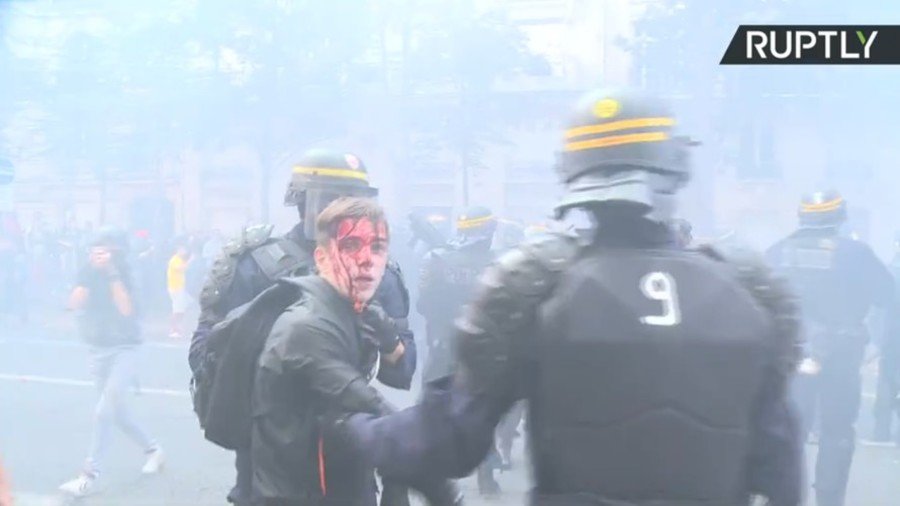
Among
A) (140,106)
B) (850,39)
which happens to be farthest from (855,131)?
(140,106)

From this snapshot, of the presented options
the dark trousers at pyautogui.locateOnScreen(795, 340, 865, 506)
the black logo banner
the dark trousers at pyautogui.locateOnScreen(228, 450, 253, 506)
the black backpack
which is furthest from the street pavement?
the black logo banner

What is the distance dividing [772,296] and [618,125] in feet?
0.96

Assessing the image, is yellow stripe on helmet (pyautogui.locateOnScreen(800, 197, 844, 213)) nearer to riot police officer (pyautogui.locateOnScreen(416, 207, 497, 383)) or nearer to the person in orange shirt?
riot police officer (pyautogui.locateOnScreen(416, 207, 497, 383))

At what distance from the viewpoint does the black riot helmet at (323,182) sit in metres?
2.34

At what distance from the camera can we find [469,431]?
1.35 m

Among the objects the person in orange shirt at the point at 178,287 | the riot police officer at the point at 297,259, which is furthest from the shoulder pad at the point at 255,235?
the person in orange shirt at the point at 178,287

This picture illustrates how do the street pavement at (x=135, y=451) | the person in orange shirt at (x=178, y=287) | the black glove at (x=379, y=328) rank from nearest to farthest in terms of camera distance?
the black glove at (x=379, y=328) → the street pavement at (x=135, y=451) → the person in orange shirt at (x=178, y=287)

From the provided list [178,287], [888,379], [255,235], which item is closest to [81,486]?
[255,235]

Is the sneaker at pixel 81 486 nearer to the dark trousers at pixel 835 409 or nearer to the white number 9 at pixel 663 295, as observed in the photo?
the dark trousers at pixel 835 409

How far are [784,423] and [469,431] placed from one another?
412 mm

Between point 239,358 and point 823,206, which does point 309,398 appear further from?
point 823,206

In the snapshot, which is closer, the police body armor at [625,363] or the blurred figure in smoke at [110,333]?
the police body armor at [625,363]

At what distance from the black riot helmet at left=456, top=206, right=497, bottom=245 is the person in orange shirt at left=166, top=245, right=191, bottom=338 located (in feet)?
Result: 15.8

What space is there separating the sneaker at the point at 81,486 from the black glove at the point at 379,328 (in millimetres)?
2902
